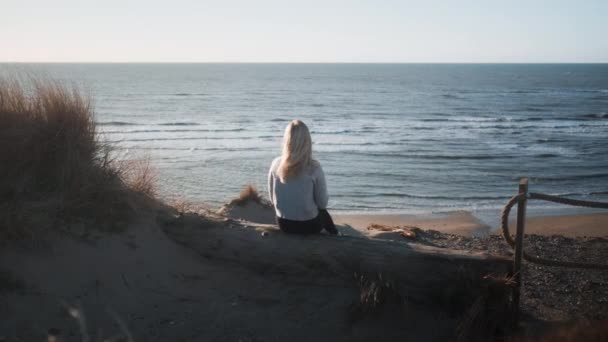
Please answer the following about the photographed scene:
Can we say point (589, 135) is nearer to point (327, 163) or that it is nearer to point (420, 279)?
point (327, 163)

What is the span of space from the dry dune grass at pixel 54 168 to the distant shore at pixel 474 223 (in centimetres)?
522

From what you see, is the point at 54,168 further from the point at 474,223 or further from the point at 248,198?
the point at 474,223

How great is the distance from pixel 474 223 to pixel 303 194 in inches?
279

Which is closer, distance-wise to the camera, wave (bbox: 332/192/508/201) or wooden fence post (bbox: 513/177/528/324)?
wooden fence post (bbox: 513/177/528/324)

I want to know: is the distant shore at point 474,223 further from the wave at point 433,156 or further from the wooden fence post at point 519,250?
the wave at point 433,156

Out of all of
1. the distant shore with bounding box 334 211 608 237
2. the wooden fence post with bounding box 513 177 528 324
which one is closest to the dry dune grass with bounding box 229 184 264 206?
the distant shore with bounding box 334 211 608 237

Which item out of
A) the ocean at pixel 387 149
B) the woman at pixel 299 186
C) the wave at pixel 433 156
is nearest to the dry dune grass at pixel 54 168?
the ocean at pixel 387 149

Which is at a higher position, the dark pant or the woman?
the woman

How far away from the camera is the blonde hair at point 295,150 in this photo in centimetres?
516

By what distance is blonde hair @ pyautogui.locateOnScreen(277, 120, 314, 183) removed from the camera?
5.16 metres

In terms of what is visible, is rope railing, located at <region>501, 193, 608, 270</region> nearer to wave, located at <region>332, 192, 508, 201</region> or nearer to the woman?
the woman

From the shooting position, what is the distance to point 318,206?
550cm

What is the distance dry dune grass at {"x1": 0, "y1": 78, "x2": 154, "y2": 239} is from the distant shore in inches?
206

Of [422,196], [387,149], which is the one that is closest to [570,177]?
[422,196]
